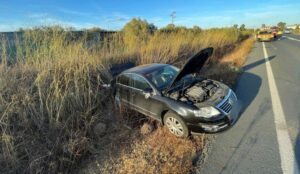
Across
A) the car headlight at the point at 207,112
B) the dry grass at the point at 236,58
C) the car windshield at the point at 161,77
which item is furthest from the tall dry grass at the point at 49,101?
the dry grass at the point at 236,58

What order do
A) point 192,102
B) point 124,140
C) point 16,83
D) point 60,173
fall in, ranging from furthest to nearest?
point 16,83
point 124,140
point 192,102
point 60,173

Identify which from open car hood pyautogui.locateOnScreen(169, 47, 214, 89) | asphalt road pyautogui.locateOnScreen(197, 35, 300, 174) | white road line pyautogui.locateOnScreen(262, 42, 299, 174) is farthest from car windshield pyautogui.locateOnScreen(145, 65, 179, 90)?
white road line pyautogui.locateOnScreen(262, 42, 299, 174)

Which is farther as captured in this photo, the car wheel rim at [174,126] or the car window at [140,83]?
the car window at [140,83]

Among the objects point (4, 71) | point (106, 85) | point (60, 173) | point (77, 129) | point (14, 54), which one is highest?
point (14, 54)

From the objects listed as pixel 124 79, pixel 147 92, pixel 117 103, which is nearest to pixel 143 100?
pixel 147 92

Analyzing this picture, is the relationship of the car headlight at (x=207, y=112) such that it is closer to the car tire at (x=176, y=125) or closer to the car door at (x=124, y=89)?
the car tire at (x=176, y=125)

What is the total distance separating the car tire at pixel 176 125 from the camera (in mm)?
4156

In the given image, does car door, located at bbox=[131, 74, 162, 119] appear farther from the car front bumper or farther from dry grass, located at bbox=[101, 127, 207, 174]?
the car front bumper

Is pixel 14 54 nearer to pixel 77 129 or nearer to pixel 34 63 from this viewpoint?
pixel 34 63

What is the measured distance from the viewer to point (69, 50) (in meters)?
5.88

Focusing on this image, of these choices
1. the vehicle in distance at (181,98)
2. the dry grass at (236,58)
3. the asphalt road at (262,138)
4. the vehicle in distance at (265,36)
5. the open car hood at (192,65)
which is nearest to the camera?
the asphalt road at (262,138)

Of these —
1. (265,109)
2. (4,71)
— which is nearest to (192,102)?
(265,109)

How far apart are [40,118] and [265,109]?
5227 mm

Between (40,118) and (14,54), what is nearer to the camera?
(40,118)
